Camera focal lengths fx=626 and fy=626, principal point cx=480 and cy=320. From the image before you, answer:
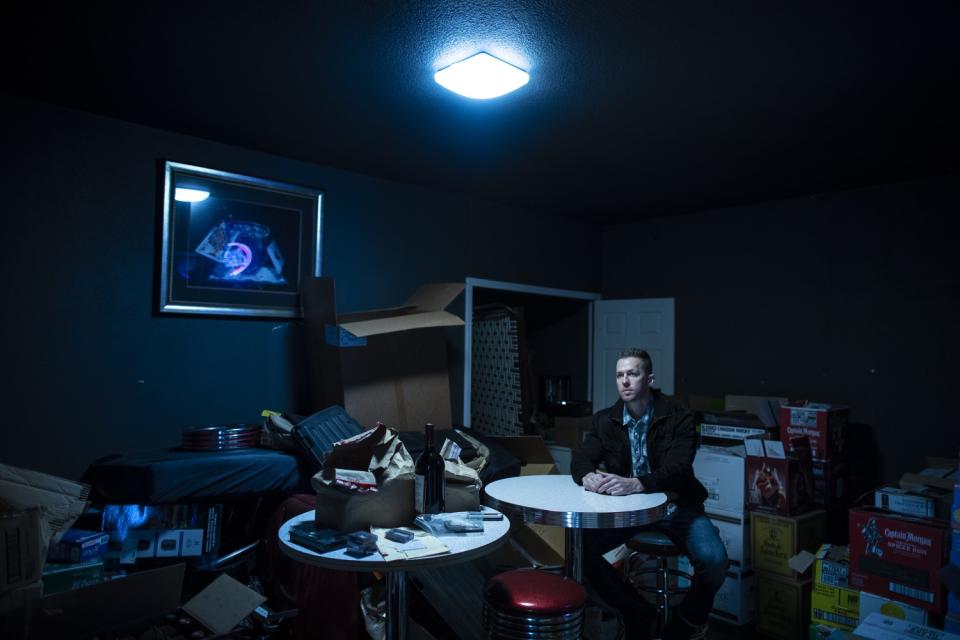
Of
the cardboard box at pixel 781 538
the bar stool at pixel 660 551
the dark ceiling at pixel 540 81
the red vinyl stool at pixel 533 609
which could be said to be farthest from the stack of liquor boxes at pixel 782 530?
the red vinyl stool at pixel 533 609

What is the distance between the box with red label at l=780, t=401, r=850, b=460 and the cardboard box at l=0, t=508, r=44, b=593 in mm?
3505

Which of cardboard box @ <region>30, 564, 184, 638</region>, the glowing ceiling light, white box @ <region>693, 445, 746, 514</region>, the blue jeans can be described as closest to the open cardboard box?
the blue jeans

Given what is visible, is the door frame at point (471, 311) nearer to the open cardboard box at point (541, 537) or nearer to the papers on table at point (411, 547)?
the open cardboard box at point (541, 537)

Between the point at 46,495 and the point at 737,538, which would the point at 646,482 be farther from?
the point at 46,495

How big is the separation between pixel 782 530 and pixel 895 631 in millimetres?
987

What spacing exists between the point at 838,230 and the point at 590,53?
281 centimetres

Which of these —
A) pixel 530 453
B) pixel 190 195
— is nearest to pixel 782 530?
pixel 530 453

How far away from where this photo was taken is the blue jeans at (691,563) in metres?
2.57

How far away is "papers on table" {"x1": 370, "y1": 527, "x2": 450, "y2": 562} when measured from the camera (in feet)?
5.18

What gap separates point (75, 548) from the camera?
236cm

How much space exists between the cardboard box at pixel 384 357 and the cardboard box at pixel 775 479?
1773 millimetres

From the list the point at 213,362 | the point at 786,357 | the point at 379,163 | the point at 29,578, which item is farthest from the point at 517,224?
the point at 29,578

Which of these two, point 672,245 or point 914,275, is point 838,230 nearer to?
point 914,275

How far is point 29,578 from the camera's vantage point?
1.98 meters
